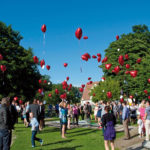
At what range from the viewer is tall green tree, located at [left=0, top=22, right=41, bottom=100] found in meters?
31.5

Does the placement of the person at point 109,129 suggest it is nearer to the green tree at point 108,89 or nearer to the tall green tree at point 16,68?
the tall green tree at point 16,68

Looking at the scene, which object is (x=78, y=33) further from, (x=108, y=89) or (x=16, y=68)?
(x=108, y=89)

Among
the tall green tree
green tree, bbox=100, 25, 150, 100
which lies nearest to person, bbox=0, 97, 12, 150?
the tall green tree

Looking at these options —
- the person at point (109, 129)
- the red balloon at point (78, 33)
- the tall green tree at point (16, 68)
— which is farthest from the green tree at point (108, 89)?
the person at point (109, 129)

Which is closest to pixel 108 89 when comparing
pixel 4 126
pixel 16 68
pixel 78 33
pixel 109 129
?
pixel 16 68

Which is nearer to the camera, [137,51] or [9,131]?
[9,131]

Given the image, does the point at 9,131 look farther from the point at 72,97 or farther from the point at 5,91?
the point at 72,97

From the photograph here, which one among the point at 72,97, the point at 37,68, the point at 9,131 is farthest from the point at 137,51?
the point at 72,97

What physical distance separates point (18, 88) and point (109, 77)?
16.5m

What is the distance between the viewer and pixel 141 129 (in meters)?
11.4

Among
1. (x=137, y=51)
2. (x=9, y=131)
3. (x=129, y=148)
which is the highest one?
(x=137, y=51)

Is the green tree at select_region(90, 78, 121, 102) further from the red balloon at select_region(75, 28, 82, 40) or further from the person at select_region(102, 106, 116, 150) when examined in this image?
the person at select_region(102, 106, 116, 150)

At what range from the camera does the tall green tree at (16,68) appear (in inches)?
1241

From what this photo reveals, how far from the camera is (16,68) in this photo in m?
31.7
